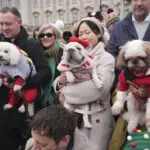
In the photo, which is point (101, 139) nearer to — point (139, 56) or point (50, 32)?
point (139, 56)

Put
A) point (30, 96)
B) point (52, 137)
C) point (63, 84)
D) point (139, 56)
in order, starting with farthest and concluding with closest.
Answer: point (30, 96) → point (63, 84) → point (139, 56) → point (52, 137)

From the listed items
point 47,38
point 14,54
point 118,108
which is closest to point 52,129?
point 118,108

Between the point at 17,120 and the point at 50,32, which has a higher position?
the point at 50,32

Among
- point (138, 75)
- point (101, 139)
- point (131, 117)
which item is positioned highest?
point (138, 75)

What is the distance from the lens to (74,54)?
2998 mm

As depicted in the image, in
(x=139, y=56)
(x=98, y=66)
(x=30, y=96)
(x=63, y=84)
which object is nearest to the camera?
(x=139, y=56)

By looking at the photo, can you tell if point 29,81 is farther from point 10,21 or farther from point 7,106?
point 10,21

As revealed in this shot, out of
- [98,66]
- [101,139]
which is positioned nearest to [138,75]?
[98,66]

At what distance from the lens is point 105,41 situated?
11.8ft

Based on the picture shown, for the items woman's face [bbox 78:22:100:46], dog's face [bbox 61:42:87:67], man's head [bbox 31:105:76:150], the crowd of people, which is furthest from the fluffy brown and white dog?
man's head [bbox 31:105:76:150]

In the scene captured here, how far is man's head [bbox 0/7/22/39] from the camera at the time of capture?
12.1 ft

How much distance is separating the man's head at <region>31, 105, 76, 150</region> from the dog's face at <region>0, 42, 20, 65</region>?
1.33m

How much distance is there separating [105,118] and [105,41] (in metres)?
0.75

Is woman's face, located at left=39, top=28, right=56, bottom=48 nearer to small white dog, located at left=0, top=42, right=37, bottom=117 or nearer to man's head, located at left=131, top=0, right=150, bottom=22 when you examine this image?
small white dog, located at left=0, top=42, right=37, bottom=117
